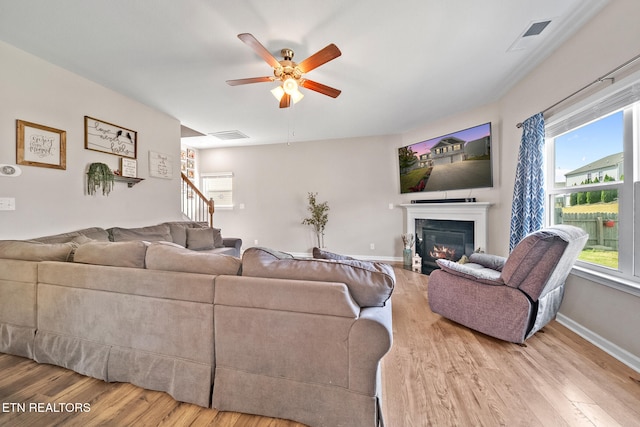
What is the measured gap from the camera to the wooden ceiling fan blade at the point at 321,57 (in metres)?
1.87

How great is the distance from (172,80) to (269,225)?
3413mm

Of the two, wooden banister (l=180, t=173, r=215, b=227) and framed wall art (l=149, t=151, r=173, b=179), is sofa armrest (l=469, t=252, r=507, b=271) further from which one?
wooden banister (l=180, t=173, r=215, b=227)

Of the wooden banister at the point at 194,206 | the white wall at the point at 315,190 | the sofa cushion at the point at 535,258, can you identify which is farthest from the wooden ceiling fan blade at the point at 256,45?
the wooden banister at the point at 194,206

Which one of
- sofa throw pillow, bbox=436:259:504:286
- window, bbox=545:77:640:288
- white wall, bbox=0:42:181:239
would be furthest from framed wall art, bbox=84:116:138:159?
window, bbox=545:77:640:288

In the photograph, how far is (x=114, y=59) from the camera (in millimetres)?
2463

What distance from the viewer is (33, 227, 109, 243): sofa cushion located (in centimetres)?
243

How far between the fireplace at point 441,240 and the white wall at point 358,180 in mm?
325

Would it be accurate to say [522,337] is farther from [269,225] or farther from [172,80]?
[269,225]

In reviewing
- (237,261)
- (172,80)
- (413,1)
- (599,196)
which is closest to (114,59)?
(172,80)

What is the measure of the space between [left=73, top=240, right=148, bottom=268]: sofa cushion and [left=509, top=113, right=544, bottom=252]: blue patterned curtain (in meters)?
3.56

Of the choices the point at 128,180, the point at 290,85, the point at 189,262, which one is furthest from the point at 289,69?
the point at 128,180

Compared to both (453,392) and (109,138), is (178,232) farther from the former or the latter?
(453,392)

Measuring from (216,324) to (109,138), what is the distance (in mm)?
3232

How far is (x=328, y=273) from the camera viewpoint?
4.32 ft
